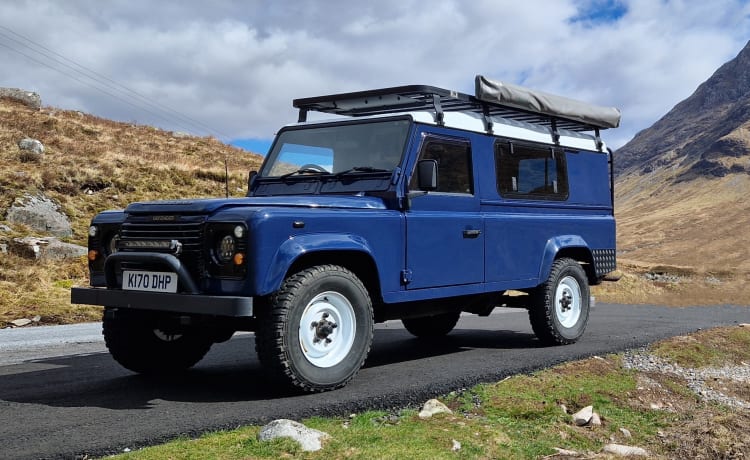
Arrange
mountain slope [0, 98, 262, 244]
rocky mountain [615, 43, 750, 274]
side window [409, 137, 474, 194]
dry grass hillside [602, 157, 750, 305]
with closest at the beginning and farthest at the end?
side window [409, 137, 474, 194] < dry grass hillside [602, 157, 750, 305] < mountain slope [0, 98, 262, 244] < rocky mountain [615, 43, 750, 274]

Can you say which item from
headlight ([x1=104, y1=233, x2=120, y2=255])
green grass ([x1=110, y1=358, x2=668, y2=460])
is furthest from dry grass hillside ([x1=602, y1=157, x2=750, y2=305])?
headlight ([x1=104, y1=233, x2=120, y2=255])

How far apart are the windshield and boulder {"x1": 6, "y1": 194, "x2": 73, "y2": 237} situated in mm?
13114

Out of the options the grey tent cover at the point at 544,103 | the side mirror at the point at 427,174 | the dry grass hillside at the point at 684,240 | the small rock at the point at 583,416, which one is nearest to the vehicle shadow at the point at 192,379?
the small rock at the point at 583,416

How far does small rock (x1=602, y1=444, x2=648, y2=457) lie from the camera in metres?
4.20

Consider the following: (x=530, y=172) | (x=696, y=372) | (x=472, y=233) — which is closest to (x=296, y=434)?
(x=472, y=233)

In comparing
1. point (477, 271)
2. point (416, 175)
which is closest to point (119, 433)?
point (416, 175)

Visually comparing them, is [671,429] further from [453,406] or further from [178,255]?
[178,255]

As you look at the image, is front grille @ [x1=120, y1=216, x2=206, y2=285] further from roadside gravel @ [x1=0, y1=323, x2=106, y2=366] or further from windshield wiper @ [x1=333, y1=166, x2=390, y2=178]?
roadside gravel @ [x1=0, y1=323, x2=106, y2=366]

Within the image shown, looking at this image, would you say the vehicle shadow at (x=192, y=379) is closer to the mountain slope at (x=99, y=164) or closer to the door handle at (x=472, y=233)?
the door handle at (x=472, y=233)

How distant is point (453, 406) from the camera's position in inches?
202

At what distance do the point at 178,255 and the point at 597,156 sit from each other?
6.02 metres

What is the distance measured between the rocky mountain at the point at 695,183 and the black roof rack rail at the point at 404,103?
27.4m

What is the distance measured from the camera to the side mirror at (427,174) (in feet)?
20.1

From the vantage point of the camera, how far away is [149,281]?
208 inches
